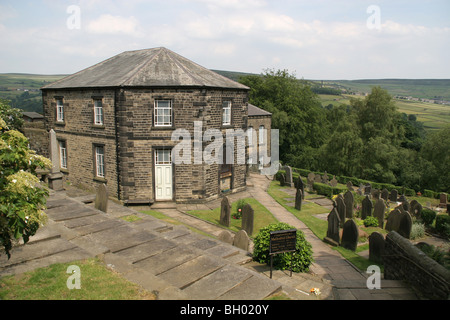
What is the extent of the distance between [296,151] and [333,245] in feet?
105

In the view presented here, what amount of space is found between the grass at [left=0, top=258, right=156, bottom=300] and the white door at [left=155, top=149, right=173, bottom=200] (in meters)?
10.8

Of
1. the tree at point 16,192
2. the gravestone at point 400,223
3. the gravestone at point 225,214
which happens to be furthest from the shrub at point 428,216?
the tree at point 16,192

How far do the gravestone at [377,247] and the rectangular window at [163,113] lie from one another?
38.9 ft

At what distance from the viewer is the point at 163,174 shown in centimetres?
1827

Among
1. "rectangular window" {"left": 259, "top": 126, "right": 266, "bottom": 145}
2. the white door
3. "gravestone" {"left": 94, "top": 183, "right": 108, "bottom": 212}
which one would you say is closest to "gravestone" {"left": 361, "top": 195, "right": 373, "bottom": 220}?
the white door

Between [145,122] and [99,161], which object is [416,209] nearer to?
[145,122]

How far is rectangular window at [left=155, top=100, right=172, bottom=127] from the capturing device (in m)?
17.7

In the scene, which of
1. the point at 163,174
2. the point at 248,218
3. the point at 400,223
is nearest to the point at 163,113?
the point at 163,174

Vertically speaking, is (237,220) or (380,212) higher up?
(380,212)

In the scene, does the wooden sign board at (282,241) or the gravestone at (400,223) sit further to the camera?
the gravestone at (400,223)

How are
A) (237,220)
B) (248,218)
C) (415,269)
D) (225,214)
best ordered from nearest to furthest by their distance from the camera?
(415,269) → (248,218) → (225,214) → (237,220)

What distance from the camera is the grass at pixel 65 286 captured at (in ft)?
20.4

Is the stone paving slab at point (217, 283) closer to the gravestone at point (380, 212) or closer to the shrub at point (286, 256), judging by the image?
the shrub at point (286, 256)

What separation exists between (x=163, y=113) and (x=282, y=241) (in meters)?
11.2
